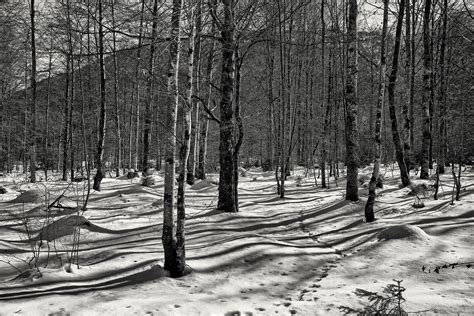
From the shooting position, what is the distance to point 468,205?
766 cm

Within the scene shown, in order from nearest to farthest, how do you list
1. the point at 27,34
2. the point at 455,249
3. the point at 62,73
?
the point at 455,249 < the point at 27,34 < the point at 62,73

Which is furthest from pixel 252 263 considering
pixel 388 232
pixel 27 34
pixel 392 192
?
pixel 27 34

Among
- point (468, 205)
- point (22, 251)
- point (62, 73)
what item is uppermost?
point (62, 73)

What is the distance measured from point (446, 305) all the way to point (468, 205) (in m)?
5.39

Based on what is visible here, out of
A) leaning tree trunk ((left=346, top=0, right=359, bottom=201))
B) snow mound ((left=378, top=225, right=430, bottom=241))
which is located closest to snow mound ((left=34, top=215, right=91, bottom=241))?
snow mound ((left=378, top=225, right=430, bottom=241))

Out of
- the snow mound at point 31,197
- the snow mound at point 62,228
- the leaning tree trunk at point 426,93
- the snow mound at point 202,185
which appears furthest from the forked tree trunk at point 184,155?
the leaning tree trunk at point 426,93

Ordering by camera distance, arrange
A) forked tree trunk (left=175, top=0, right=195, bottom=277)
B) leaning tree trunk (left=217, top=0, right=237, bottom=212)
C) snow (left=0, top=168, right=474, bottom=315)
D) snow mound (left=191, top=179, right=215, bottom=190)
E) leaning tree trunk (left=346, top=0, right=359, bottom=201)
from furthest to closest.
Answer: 1. snow mound (left=191, top=179, right=215, bottom=190)
2. leaning tree trunk (left=346, top=0, right=359, bottom=201)
3. leaning tree trunk (left=217, top=0, right=237, bottom=212)
4. forked tree trunk (left=175, top=0, right=195, bottom=277)
5. snow (left=0, top=168, right=474, bottom=315)

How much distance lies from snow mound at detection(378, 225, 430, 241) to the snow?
0.05ft

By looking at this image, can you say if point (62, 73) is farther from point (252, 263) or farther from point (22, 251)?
point (252, 263)

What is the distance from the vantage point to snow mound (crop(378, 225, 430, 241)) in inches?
218

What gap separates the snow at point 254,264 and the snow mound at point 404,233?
0.02 m

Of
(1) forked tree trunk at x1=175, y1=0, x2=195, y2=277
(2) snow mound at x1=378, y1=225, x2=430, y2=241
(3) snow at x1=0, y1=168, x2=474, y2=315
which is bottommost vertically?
(3) snow at x1=0, y1=168, x2=474, y2=315

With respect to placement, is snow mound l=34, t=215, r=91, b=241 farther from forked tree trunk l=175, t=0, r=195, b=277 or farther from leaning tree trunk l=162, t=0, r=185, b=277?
forked tree trunk l=175, t=0, r=195, b=277

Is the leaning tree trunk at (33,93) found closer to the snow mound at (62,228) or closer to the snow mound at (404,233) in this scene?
the snow mound at (62,228)
